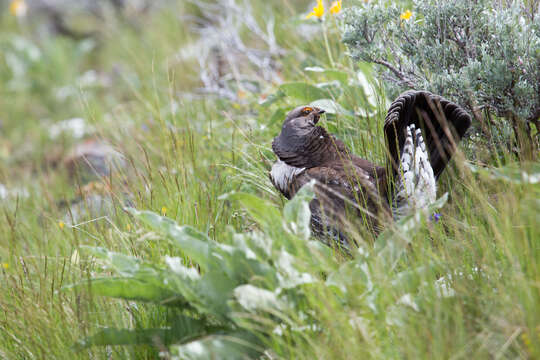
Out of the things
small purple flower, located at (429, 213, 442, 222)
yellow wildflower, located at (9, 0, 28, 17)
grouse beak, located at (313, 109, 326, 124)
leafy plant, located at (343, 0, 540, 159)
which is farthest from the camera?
yellow wildflower, located at (9, 0, 28, 17)

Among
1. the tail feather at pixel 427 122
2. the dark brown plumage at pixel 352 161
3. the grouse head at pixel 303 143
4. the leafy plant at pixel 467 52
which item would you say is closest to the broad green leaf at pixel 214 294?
the dark brown plumage at pixel 352 161

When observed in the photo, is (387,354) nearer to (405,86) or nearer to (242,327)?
(242,327)

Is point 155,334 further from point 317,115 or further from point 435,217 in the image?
point 317,115

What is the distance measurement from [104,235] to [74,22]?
875 cm

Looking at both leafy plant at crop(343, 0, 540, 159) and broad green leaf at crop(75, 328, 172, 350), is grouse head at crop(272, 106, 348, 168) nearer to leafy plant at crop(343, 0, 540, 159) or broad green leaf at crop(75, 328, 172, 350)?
leafy plant at crop(343, 0, 540, 159)

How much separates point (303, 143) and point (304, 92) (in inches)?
29.9

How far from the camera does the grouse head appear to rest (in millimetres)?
2752

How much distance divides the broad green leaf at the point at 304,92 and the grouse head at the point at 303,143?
569 mm

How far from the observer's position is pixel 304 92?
11.2 feet

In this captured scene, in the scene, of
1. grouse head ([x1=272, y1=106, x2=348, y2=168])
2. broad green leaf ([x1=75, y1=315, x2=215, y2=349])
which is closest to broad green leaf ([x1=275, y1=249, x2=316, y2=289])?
broad green leaf ([x1=75, y1=315, x2=215, y2=349])

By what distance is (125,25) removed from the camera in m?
9.97

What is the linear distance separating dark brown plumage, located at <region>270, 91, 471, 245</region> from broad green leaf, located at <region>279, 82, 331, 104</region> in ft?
1.66

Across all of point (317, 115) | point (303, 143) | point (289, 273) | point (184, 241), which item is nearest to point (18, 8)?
point (317, 115)

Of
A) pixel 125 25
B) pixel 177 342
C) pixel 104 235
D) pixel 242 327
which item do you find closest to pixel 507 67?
pixel 242 327
